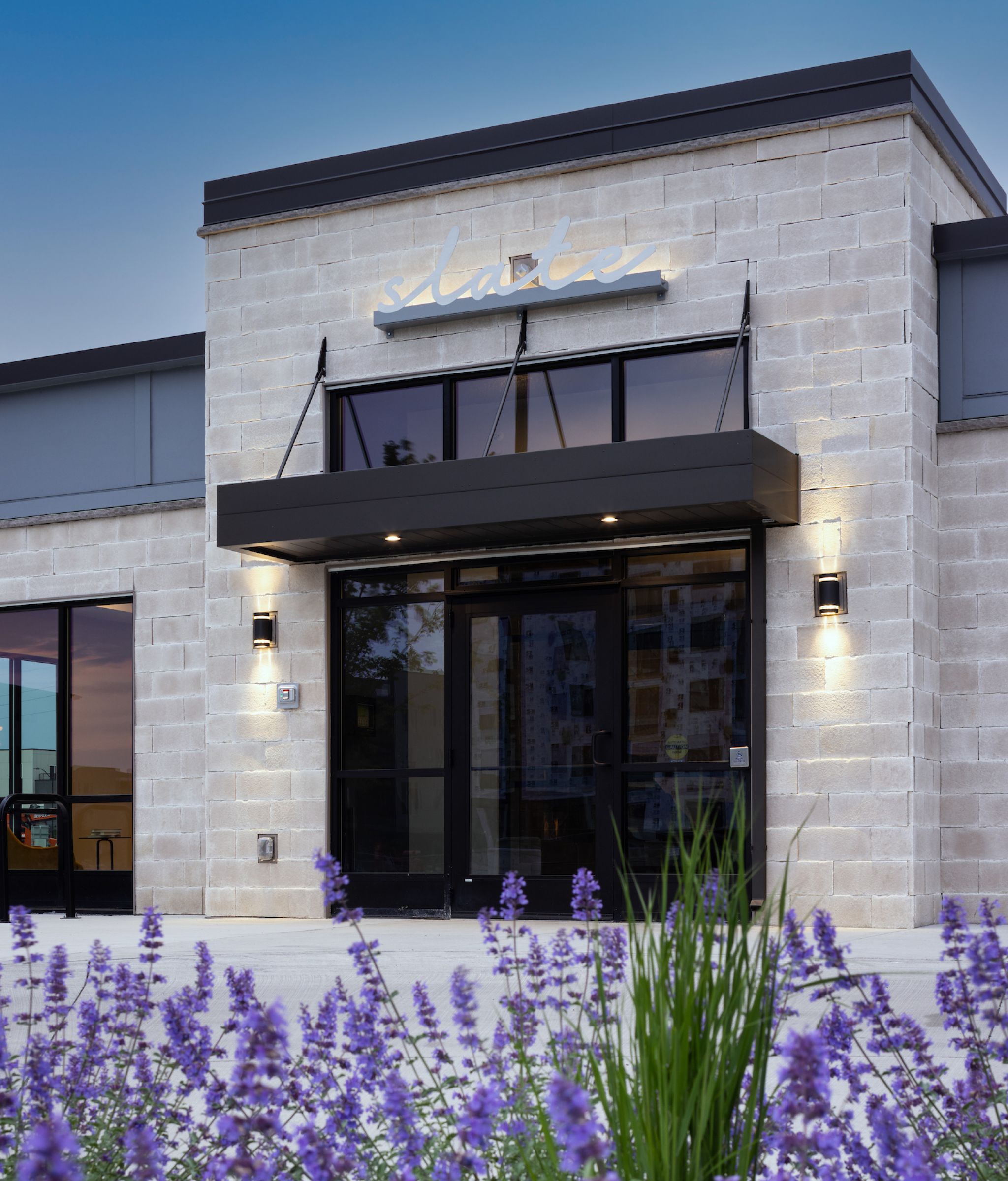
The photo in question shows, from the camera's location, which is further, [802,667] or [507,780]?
[507,780]

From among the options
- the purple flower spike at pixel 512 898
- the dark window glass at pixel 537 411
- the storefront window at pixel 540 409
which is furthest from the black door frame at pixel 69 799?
the purple flower spike at pixel 512 898

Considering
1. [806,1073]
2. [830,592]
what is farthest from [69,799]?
[806,1073]

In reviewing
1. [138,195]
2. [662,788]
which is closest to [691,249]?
[662,788]

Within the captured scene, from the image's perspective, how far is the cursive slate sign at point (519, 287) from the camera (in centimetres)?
875

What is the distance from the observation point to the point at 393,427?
31.1 ft

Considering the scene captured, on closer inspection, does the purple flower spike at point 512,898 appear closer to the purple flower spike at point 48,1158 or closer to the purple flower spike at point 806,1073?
the purple flower spike at point 806,1073

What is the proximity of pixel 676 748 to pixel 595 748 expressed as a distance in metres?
0.50

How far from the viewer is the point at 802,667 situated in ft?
26.7

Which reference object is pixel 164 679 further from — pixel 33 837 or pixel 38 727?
pixel 33 837

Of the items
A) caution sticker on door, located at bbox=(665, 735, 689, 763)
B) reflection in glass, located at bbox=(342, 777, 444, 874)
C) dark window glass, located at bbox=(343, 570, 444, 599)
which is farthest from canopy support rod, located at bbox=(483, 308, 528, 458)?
reflection in glass, located at bbox=(342, 777, 444, 874)

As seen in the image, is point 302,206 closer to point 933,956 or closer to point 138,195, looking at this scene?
point 933,956

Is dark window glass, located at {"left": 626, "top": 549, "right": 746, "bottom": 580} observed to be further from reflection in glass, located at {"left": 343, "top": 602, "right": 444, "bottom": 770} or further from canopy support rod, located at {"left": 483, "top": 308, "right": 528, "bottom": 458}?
reflection in glass, located at {"left": 343, "top": 602, "right": 444, "bottom": 770}

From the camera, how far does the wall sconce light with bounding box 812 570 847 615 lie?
26.3 feet

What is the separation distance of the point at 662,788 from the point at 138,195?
27.2 metres
